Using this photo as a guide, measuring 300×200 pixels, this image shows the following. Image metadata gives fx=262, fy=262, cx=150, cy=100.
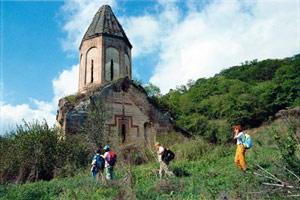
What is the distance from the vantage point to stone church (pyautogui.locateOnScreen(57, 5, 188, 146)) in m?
14.5

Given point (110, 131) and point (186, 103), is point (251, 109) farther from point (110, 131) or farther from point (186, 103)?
point (110, 131)

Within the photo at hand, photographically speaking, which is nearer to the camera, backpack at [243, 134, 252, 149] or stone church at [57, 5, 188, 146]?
backpack at [243, 134, 252, 149]

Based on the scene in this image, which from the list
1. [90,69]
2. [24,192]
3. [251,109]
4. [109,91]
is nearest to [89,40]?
[90,69]

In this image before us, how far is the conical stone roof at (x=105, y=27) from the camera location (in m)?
18.2

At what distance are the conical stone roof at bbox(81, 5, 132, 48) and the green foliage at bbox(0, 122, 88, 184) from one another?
8133 millimetres

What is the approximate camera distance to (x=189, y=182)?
24.9 feet

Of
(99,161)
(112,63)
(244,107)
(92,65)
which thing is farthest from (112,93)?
(244,107)

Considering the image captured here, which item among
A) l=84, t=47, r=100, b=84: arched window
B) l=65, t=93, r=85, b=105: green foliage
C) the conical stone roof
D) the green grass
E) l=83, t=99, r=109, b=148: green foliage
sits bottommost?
the green grass

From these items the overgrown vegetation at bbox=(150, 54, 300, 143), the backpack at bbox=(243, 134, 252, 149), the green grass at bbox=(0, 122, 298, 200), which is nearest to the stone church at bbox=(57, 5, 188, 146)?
the green grass at bbox=(0, 122, 298, 200)

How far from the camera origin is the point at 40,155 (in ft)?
39.1

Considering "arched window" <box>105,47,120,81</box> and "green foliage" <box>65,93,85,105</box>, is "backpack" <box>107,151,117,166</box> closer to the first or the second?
"green foliage" <box>65,93,85,105</box>

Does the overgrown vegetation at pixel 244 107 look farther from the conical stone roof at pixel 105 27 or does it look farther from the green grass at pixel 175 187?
the green grass at pixel 175 187

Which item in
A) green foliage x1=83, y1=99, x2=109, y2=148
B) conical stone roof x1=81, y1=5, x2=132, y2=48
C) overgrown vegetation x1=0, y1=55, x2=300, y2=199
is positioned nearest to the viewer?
overgrown vegetation x1=0, y1=55, x2=300, y2=199

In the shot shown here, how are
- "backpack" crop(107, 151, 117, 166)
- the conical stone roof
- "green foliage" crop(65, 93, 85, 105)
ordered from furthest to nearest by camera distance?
the conical stone roof
"green foliage" crop(65, 93, 85, 105)
"backpack" crop(107, 151, 117, 166)
